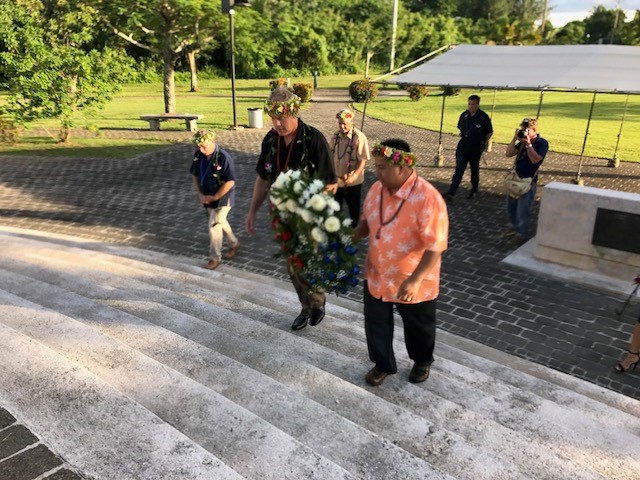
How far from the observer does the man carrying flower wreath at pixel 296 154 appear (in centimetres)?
422

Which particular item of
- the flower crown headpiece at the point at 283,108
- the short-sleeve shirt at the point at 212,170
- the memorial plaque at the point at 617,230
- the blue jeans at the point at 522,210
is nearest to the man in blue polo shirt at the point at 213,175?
the short-sleeve shirt at the point at 212,170

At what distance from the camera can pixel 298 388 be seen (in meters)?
3.44

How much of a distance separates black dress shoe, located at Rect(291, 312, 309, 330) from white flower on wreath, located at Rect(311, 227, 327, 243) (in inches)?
50.7

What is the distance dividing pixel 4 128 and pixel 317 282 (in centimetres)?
1521

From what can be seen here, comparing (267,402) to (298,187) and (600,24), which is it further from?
(600,24)

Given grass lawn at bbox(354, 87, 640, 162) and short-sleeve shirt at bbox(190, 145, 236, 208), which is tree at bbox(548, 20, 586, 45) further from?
short-sleeve shirt at bbox(190, 145, 236, 208)

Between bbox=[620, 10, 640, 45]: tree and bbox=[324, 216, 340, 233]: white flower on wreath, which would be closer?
bbox=[324, 216, 340, 233]: white flower on wreath

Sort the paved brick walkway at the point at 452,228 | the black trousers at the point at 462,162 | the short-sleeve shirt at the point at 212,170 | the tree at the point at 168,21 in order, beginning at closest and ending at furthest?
the paved brick walkway at the point at 452,228, the short-sleeve shirt at the point at 212,170, the black trousers at the point at 462,162, the tree at the point at 168,21

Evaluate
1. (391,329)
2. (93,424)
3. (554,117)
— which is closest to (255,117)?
(554,117)

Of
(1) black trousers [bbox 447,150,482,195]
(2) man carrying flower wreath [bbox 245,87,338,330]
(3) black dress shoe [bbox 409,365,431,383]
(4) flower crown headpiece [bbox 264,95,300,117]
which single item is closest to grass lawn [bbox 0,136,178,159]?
(1) black trousers [bbox 447,150,482,195]

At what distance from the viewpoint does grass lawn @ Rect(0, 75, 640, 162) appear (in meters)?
15.8

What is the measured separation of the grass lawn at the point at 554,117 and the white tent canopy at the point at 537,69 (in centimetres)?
544

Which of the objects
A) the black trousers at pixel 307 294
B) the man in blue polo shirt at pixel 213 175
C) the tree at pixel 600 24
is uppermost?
the tree at pixel 600 24

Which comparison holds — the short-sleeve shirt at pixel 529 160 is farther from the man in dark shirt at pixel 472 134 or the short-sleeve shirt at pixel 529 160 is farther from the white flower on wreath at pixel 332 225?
the white flower on wreath at pixel 332 225
